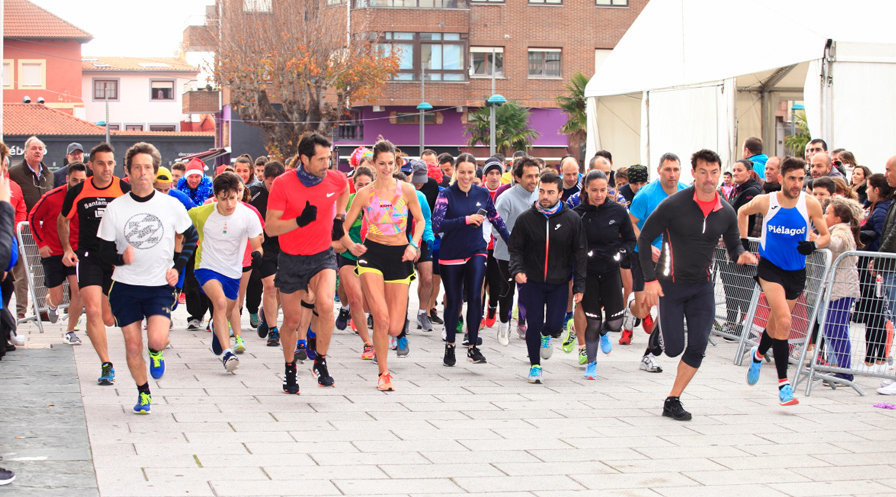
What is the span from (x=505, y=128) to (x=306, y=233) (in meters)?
41.0

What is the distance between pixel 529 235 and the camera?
30.3ft

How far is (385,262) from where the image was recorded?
348 inches

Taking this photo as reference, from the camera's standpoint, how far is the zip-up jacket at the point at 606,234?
31.9 feet

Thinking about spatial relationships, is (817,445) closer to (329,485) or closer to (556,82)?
(329,485)

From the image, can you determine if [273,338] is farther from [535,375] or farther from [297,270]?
[535,375]

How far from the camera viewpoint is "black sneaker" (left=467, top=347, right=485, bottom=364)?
1030cm

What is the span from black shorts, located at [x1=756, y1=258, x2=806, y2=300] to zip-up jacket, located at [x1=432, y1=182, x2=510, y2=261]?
261 centimetres

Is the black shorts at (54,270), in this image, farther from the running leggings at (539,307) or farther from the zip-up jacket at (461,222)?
the running leggings at (539,307)

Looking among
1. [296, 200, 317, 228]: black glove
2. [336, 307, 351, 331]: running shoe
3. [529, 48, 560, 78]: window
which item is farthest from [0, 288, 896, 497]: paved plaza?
[529, 48, 560, 78]: window

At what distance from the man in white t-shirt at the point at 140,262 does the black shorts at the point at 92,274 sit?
0.67 metres

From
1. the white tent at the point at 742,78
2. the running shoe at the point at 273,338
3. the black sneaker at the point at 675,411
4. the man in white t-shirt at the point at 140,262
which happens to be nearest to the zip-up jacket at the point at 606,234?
the black sneaker at the point at 675,411

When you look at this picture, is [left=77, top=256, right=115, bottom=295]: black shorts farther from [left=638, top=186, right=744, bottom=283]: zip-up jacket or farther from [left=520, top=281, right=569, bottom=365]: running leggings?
[left=638, top=186, right=744, bottom=283]: zip-up jacket

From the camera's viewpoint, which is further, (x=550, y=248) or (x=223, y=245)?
(x=223, y=245)

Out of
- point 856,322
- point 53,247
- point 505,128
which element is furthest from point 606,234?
point 505,128
